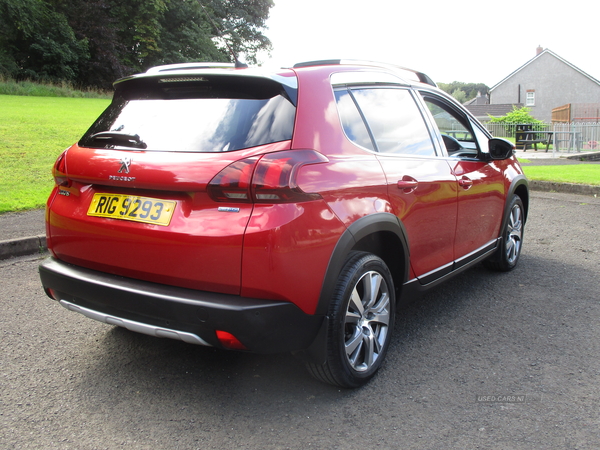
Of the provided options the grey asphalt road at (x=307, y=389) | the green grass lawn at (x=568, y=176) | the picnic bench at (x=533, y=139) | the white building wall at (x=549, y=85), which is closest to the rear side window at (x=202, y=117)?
the grey asphalt road at (x=307, y=389)

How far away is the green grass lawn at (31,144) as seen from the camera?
8.77 metres

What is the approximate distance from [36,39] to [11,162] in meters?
35.4

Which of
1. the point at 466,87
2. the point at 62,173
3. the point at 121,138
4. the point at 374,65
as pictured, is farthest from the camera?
the point at 466,87

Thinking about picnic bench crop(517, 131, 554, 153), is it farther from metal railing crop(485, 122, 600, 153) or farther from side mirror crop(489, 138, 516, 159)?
side mirror crop(489, 138, 516, 159)

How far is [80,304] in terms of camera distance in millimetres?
2928

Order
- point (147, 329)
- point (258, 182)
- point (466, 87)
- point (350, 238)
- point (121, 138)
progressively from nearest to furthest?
point (258, 182) < point (147, 329) < point (350, 238) < point (121, 138) < point (466, 87)

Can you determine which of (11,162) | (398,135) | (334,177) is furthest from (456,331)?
(11,162)

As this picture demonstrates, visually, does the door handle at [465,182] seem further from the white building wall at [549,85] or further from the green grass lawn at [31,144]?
the white building wall at [549,85]

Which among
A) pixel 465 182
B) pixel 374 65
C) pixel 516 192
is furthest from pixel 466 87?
pixel 374 65

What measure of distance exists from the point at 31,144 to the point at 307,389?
1214cm

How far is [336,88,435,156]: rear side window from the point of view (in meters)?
3.19

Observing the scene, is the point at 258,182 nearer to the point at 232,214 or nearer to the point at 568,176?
the point at 232,214

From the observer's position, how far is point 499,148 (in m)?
4.76

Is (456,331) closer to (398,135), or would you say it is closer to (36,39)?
(398,135)
